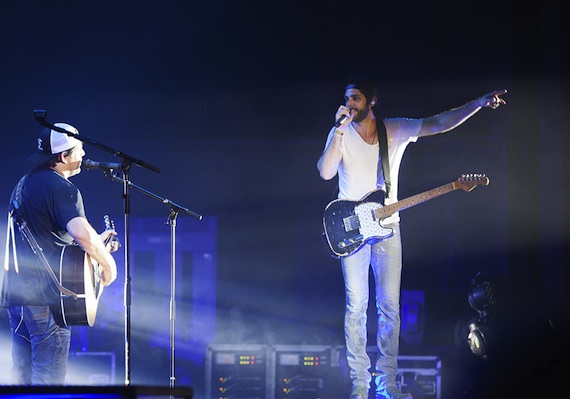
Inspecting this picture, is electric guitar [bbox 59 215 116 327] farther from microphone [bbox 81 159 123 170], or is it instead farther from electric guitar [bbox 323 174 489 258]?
electric guitar [bbox 323 174 489 258]

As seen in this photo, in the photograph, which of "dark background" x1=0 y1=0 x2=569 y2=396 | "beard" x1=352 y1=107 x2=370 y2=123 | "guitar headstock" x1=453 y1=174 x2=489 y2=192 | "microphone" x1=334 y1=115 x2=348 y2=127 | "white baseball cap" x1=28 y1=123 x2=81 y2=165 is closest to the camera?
"white baseball cap" x1=28 y1=123 x2=81 y2=165

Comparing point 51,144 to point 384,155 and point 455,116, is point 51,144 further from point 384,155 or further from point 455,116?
point 455,116

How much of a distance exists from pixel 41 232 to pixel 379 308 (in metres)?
2.38

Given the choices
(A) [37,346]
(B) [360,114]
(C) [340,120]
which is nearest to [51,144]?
(A) [37,346]

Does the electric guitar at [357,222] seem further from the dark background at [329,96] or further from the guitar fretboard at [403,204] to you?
the dark background at [329,96]

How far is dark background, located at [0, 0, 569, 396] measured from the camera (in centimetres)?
630

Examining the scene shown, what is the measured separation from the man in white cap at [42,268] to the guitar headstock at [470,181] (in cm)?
258

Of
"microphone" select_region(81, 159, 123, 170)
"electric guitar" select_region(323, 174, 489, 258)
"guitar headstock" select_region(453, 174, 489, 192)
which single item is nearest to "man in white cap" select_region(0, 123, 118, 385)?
"microphone" select_region(81, 159, 123, 170)

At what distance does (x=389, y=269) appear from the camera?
532 centimetres

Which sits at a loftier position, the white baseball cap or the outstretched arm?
the outstretched arm

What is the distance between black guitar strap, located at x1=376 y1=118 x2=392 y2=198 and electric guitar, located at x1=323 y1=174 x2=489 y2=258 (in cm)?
13

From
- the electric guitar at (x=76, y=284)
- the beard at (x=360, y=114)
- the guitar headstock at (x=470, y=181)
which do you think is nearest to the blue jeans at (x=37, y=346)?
the electric guitar at (x=76, y=284)

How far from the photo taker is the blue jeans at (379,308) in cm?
518

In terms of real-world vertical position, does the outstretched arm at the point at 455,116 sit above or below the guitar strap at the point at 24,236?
above
